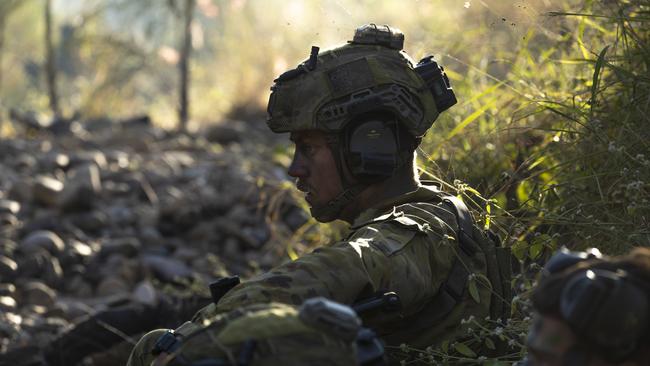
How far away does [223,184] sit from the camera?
9516 millimetres

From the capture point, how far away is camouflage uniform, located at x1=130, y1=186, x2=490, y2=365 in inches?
109

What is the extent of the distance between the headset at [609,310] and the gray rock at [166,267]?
5.73 meters

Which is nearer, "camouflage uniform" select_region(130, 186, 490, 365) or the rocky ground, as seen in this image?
"camouflage uniform" select_region(130, 186, 490, 365)

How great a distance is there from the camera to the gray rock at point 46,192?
9133 millimetres

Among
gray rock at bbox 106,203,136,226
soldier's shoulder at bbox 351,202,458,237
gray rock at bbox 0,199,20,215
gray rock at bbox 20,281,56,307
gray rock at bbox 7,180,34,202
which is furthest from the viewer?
gray rock at bbox 7,180,34,202

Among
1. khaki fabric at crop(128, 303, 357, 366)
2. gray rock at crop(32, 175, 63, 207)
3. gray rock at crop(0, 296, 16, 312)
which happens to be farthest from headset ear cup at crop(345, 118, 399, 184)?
gray rock at crop(32, 175, 63, 207)

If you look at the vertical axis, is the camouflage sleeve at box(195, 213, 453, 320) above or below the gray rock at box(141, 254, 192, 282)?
above

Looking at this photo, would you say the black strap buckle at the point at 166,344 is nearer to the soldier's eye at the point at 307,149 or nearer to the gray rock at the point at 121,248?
the soldier's eye at the point at 307,149

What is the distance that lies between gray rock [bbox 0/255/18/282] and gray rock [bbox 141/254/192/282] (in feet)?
2.73

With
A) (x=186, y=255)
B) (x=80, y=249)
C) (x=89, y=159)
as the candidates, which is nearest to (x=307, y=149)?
(x=186, y=255)

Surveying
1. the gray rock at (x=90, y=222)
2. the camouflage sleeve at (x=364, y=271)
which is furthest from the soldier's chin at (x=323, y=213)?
the gray rock at (x=90, y=222)

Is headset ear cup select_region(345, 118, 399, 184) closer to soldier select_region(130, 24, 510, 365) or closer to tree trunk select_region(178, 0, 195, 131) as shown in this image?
soldier select_region(130, 24, 510, 365)

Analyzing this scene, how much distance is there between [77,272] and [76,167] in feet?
8.67

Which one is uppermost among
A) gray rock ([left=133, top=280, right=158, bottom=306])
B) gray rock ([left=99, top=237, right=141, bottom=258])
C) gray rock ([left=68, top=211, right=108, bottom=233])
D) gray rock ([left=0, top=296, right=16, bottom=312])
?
gray rock ([left=68, top=211, right=108, bottom=233])
